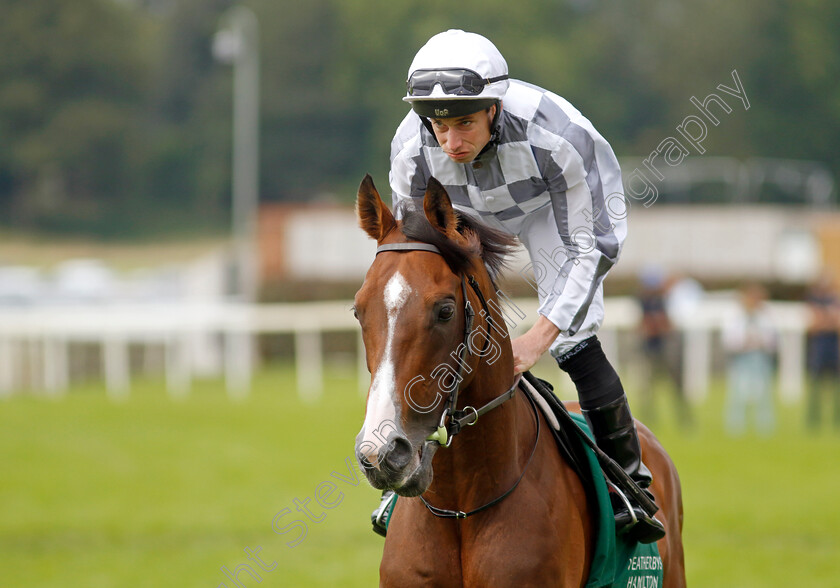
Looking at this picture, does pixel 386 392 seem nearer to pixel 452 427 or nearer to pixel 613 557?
pixel 452 427

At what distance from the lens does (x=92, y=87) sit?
51156mm

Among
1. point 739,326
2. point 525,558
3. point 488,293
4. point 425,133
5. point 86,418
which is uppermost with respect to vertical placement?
point 425,133

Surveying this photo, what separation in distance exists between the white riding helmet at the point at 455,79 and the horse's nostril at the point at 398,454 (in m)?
1.06

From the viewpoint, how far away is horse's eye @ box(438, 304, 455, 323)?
3.00 m

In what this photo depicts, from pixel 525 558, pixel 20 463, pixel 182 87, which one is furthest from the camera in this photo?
pixel 182 87

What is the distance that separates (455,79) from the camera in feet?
11.1

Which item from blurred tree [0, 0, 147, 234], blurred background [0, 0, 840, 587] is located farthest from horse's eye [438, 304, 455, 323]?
blurred tree [0, 0, 147, 234]

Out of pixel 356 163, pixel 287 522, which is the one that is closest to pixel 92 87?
pixel 356 163

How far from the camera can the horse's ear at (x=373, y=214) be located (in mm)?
3227

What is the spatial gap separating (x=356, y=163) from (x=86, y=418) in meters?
37.6

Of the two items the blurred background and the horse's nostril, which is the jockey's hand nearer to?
the blurred background

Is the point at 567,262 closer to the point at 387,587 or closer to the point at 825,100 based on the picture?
the point at 387,587

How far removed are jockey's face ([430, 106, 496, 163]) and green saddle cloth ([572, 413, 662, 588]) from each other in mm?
1079

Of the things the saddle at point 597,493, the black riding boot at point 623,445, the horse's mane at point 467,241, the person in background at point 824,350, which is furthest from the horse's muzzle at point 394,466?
the person in background at point 824,350
